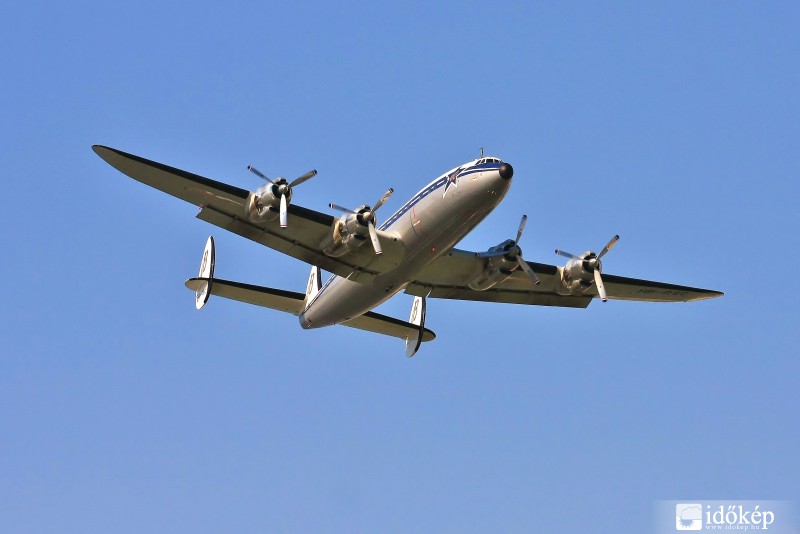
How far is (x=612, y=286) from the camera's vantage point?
127 ft

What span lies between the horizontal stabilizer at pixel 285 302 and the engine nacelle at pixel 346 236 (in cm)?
391

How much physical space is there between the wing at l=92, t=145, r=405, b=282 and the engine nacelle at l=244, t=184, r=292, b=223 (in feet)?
0.93

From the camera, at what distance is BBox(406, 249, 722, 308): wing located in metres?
35.7

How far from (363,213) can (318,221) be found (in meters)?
1.42

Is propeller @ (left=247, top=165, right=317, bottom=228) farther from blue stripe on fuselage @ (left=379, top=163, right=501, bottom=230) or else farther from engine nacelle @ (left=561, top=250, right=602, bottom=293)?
engine nacelle @ (left=561, top=250, right=602, bottom=293)

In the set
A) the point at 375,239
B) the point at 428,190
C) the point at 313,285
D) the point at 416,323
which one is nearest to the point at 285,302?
the point at 313,285

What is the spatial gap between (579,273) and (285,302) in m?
10.3

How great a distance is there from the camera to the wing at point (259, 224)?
30.4 m

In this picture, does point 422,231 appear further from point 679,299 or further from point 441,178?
point 679,299

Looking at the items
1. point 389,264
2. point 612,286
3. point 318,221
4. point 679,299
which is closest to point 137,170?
point 318,221

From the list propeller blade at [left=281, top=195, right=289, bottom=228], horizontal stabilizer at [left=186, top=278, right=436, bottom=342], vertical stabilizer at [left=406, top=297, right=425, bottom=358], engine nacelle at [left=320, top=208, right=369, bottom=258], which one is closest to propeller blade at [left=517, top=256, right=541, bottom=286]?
vertical stabilizer at [left=406, top=297, right=425, bottom=358]

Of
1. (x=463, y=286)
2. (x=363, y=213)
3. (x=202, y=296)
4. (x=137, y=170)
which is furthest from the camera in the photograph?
(x=463, y=286)

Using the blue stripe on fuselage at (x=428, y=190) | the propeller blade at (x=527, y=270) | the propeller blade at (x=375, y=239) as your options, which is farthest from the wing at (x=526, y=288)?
the propeller blade at (x=375, y=239)

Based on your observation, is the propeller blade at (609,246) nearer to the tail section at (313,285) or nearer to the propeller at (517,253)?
the propeller at (517,253)
